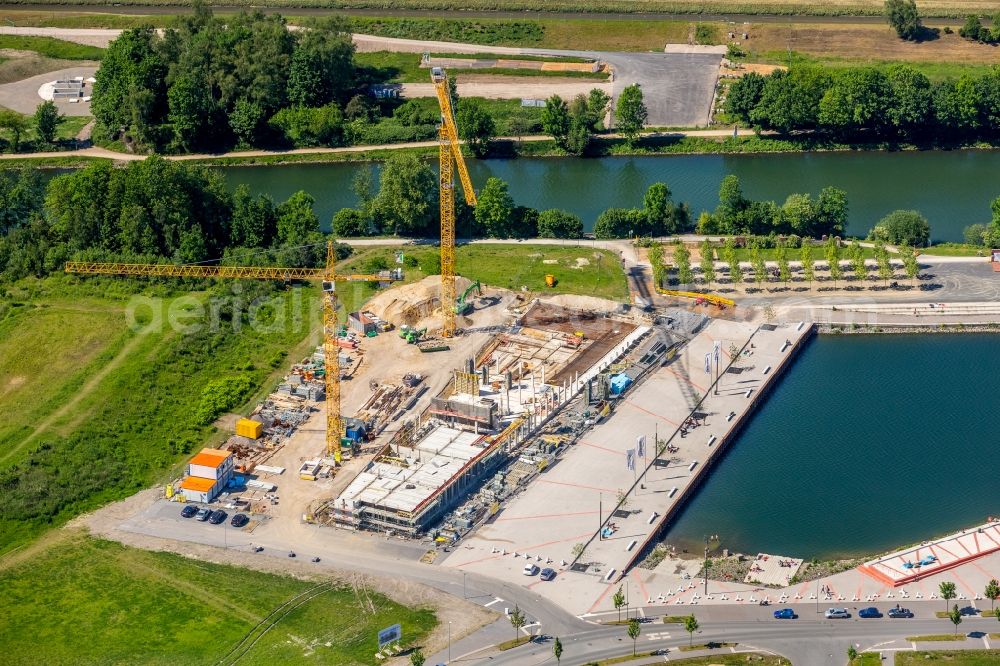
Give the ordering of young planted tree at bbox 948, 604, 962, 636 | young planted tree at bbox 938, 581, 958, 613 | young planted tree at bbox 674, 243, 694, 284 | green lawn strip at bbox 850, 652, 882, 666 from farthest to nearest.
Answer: young planted tree at bbox 674, 243, 694, 284 < young planted tree at bbox 938, 581, 958, 613 < young planted tree at bbox 948, 604, 962, 636 < green lawn strip at bbox 850, 652, 882, 666

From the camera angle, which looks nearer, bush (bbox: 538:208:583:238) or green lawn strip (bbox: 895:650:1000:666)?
green lawn strip (bbox: 895:650:1000:666)

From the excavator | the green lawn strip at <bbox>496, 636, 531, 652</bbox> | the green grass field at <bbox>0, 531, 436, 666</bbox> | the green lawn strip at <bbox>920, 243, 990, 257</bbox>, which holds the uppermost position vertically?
the green lawn strip at <bbox>920, 243, 990, 257</bbox>

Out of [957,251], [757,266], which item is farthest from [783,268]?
[957,251]

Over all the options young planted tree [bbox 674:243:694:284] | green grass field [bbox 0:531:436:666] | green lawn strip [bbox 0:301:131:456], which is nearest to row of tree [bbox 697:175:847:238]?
young planted tree [bbox 674:243:694:284]

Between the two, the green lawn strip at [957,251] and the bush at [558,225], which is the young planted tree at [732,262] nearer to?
the bush at [558,225]

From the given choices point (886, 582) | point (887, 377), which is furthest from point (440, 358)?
point (886, 582)

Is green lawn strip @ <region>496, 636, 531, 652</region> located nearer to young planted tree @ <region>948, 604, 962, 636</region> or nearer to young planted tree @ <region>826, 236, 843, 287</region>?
young planted tree @ <region>948, 604, 962, 636</region>

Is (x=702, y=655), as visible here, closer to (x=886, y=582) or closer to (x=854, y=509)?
(x=886, y=582)
